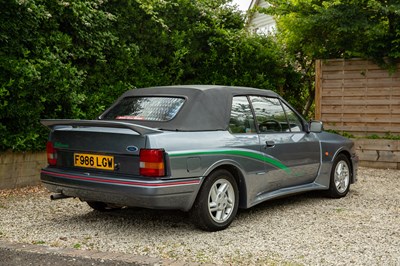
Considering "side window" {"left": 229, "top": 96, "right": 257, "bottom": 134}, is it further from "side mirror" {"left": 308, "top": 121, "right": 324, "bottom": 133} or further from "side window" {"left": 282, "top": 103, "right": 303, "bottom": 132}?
"side mirror" {"left": 308, "top": 121, "right": 324, "bottom": 133}

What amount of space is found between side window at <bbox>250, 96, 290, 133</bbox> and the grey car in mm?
14

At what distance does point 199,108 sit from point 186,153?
681 mm

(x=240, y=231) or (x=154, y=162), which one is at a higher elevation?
(x=154, y=162)

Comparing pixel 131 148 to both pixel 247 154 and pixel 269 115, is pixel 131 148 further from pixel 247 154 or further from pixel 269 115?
pixel 269 115

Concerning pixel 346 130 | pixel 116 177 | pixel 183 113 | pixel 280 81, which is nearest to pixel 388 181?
pixel 346 130

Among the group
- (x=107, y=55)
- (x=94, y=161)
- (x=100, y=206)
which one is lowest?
(x=100, y=206)

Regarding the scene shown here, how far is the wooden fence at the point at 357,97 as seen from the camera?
36.7 ft

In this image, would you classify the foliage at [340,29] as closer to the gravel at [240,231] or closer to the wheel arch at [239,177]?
the gravel at [240,231]

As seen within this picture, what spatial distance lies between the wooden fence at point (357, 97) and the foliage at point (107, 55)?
0.90 meters

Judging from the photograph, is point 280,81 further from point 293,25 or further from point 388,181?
point 388,181

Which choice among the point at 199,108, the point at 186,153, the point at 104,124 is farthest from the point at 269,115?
the point at 104,124

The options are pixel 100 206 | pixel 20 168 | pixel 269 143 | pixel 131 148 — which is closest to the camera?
pixel 131 148

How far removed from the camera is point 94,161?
5281 millimetres

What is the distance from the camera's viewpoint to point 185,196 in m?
5.05
